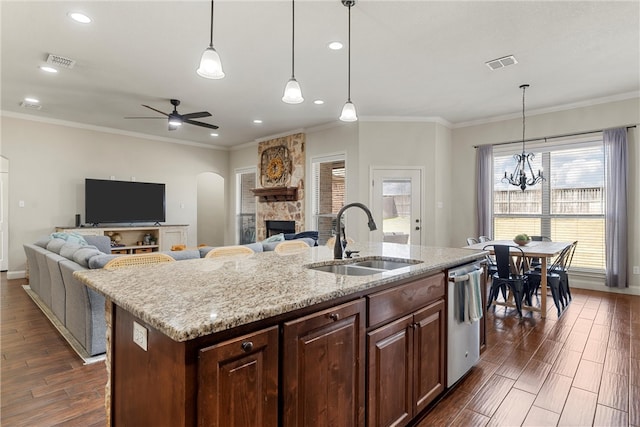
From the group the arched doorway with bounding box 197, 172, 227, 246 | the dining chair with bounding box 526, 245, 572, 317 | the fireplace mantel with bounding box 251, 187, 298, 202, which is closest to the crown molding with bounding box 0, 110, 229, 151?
the arched doorway with bounding box 197, 172, 227, 246

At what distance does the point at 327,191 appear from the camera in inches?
266

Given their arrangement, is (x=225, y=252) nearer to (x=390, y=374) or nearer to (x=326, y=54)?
(x=390, y=374)

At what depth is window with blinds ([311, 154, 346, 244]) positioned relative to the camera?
649cm

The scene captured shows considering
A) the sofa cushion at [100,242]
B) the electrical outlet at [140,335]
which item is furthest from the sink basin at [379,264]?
the sofa cushion at [100,242]

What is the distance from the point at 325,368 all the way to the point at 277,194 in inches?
243

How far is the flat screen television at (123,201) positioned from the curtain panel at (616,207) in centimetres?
817

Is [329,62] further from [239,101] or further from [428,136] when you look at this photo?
[428,136]

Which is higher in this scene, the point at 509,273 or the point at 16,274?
the point at 509,273

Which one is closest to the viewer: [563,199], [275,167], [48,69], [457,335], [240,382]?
[240,382]

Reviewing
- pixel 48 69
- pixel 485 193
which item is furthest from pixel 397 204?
pixel 48 69

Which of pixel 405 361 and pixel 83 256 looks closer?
pixel 405 361

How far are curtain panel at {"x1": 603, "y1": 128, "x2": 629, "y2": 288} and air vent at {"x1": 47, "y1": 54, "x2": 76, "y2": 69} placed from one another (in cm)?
724

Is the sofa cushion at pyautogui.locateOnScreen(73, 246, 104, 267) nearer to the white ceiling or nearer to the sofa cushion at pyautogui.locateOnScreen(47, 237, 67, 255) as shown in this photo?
the sofa cushion at pyautogui.locateOnScreen(47, 237, 67, 255)

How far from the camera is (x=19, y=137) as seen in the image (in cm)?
594
